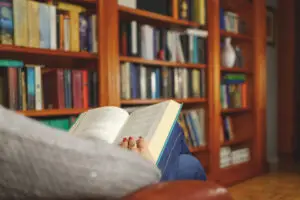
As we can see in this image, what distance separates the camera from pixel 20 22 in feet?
5.41

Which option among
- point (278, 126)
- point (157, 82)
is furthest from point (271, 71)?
point (157, 82)

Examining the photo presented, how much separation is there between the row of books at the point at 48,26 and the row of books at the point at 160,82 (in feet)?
1.04

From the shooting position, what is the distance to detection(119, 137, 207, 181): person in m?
0.82

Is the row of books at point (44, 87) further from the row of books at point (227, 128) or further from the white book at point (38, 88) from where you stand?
the row of books at point (227, 128)

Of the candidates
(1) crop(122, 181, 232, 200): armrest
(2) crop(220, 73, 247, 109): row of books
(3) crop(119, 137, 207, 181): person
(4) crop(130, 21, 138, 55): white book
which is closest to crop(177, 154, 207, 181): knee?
(3) crop(119, 137, 207, 181): person

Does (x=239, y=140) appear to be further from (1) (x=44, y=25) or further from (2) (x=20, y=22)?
(2) (x=20, y=22)

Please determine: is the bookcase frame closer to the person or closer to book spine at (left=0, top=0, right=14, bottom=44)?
book spine at (left=0, top=0, right=14, bottom=44)

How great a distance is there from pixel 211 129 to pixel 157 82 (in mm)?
695

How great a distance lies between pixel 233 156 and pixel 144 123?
216 centimetres

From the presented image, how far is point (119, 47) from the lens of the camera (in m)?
2.12

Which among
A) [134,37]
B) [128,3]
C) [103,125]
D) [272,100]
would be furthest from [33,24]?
[272,100]

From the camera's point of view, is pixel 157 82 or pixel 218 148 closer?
pixel 157 82

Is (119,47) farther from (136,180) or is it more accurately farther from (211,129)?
(136,180)

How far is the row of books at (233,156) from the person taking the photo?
2849 millimetres
